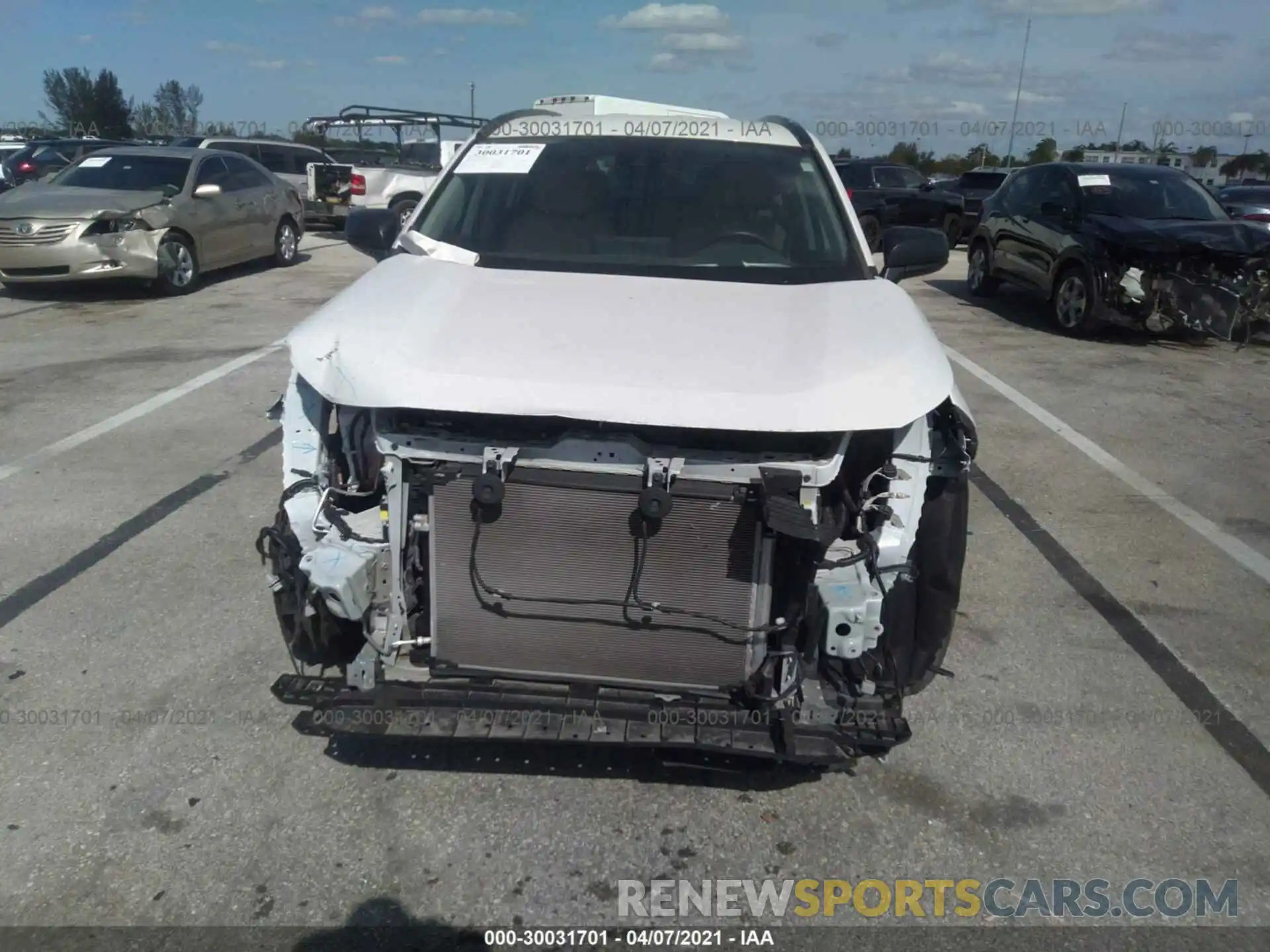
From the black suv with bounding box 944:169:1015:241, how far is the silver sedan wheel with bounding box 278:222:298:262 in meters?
12.0

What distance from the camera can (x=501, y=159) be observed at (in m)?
4.50

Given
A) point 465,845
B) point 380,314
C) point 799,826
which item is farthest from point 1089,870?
point 380,314

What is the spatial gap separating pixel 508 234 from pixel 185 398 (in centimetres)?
429

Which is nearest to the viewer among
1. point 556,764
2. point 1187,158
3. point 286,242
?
point 556,764

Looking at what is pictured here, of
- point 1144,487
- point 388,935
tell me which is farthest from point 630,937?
point 1144,487

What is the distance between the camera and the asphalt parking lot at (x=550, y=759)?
9.37 feet

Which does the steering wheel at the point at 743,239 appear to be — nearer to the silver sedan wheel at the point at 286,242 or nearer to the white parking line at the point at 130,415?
the white parking line at the point at 130,415

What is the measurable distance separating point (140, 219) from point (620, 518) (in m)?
10.3

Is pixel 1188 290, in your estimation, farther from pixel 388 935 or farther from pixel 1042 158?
pixel 1042 158

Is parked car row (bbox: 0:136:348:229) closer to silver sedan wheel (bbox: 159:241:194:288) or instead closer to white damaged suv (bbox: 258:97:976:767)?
silver sedan wheel (bbox: 159:241:194:288)

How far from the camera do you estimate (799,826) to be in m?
3.08

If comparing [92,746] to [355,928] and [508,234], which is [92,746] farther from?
[508,234]

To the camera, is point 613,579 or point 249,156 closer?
point 613,579

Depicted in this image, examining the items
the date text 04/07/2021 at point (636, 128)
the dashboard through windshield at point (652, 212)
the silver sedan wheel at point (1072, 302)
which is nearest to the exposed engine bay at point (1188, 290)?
the silver sedan wheel at point (1072, 302)
